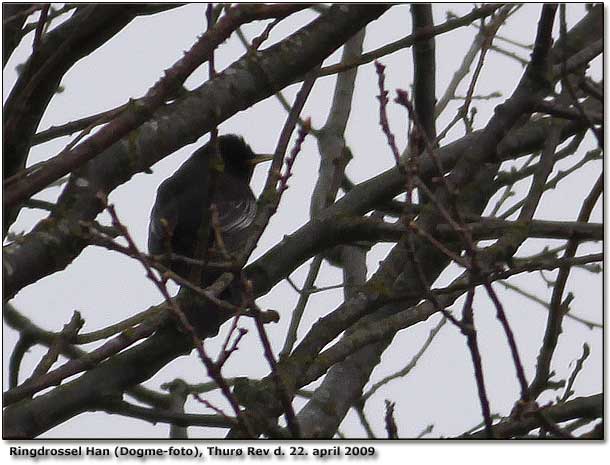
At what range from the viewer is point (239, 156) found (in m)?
8.94


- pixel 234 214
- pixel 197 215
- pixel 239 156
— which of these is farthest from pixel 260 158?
pixel 197 215

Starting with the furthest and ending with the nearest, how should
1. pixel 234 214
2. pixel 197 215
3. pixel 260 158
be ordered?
pixel 260 158 → pixel 234 214 → pixel 197 215

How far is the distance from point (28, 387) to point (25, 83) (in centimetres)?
110

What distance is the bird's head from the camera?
888 centimetres

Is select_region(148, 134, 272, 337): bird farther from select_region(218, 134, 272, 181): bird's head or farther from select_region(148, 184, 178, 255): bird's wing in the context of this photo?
select_region(218, 134, 272, 181): bird's head

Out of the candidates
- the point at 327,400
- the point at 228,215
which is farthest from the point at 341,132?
A: the point at 327,400

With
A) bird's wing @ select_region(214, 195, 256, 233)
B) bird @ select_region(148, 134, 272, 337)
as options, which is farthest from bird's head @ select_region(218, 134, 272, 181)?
bird's wing @ select_region(214, 195, 256, 233)

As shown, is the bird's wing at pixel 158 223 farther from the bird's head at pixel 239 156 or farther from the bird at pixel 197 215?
the bird's head at pixel 239 156

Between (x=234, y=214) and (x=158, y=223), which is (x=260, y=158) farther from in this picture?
(x=158, y=223)

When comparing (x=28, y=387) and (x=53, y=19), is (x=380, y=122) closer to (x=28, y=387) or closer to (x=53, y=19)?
(x=28, y=387)

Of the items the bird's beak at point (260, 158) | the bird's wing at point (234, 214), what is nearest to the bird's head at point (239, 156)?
the bird's beak at point (260, 158)

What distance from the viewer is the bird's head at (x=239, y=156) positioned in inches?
349

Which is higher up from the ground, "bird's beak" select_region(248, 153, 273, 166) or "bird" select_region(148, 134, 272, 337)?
"bird's beak" select_region(248, 153, 273, 166)

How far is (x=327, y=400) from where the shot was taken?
4102 mm
